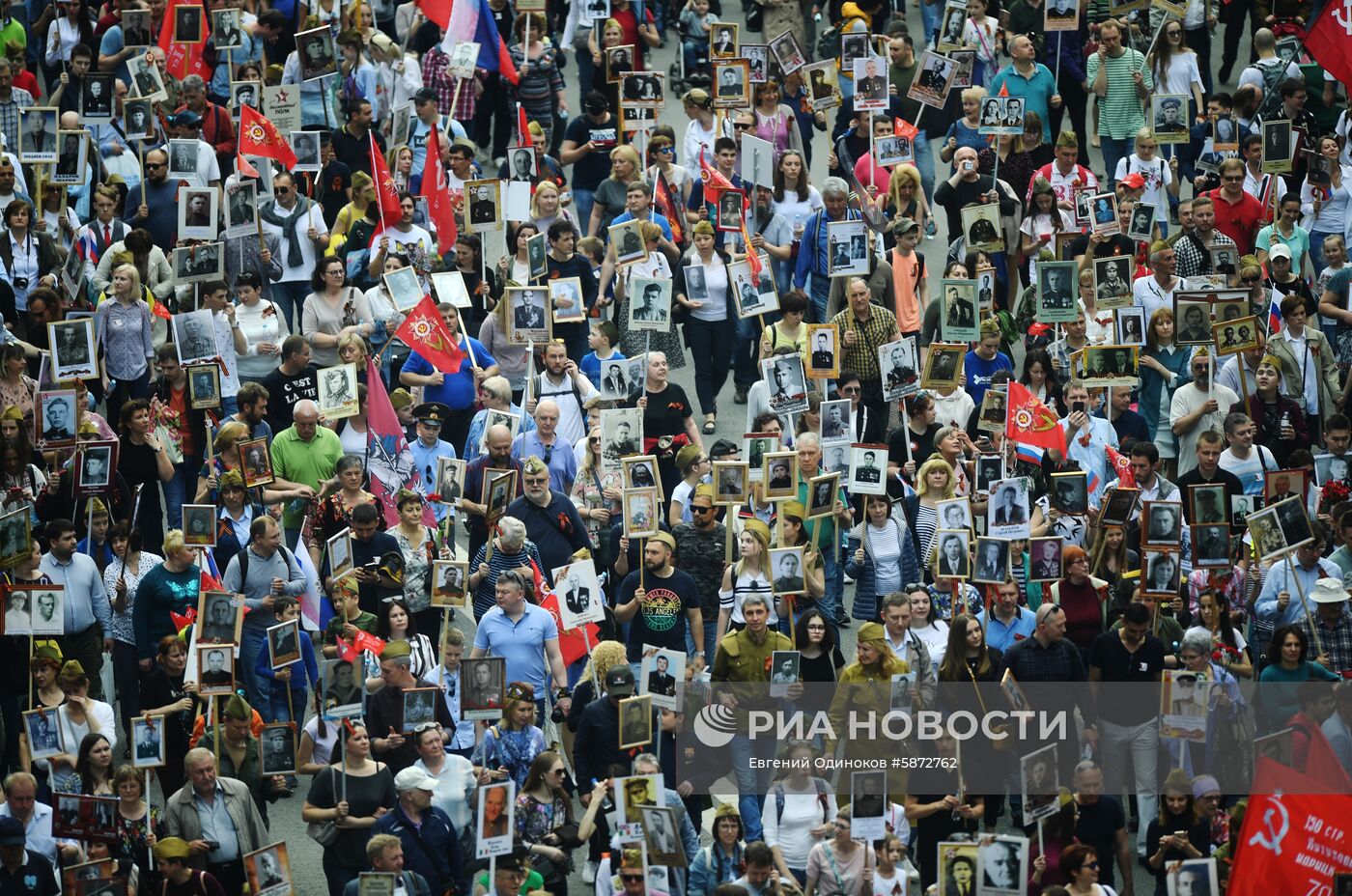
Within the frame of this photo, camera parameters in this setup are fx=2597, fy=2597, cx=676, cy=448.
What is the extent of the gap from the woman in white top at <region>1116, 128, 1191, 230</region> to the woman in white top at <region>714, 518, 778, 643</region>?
23.9 ft

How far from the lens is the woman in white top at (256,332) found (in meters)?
20.8

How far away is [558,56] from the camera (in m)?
27.2

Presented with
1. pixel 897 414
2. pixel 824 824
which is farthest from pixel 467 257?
pixel 824 824

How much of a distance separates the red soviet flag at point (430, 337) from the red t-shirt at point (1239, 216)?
7212 mm

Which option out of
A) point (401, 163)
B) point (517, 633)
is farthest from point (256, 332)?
point (517, 633)

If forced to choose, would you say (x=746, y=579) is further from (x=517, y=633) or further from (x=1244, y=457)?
(x=1244, y=457)

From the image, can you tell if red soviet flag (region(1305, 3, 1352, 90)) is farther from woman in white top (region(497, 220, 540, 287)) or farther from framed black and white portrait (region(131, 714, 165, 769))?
framed black and white portrait (region(131, 714, 165, 769))

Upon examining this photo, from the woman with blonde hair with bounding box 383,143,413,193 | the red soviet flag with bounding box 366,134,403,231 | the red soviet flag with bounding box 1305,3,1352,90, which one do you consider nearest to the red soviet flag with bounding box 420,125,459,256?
the woman with blonde hair with bounding box 383,143,413,193

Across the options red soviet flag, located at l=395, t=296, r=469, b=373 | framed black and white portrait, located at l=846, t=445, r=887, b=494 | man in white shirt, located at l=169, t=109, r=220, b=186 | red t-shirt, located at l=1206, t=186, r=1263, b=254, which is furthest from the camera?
red t-shirt, located at l=1206, t=186, r=1263, b=254

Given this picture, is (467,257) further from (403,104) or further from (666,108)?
(666,108)

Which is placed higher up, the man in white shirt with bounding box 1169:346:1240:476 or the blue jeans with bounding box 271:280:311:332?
the blue jeans with bounding box 271:280:311:332

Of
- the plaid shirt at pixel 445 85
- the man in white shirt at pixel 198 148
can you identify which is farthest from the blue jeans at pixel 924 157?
the man in white shirt at pixel 198 148

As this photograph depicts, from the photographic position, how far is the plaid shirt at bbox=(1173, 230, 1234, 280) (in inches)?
884

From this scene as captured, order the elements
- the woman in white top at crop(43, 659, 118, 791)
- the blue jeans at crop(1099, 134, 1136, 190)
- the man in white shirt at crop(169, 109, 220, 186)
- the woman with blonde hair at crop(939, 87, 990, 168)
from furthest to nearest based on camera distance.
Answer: the blue jeans at crop(1099, 134, 1136, 190) < the woman with blonde hair at crop(939, 87, 990, 168) < the man in white shirt at crop(169, 109, 220, 186) < the woman in white top at crop(43, 659, 118, 791)
